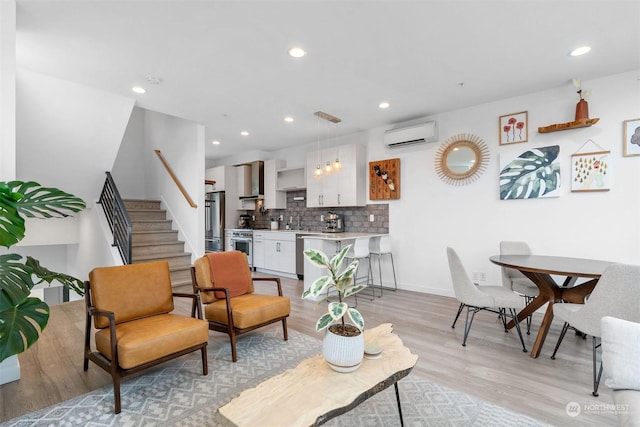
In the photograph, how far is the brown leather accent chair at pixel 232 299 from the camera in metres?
2.71

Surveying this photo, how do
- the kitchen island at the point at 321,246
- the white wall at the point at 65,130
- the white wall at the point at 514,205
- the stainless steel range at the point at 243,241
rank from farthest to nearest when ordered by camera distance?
the stainless steel range at the point at 243,241
the kitchen island at the point at 321,246
the white wall at the point at 65,130
the white wall at the point at 514,205

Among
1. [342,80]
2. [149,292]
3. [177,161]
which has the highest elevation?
[342,80]

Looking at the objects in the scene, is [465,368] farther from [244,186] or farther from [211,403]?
[244,186]

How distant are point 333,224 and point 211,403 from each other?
4.15m

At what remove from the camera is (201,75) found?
11.3 feet

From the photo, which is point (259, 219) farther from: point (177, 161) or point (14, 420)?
point (14, 420)

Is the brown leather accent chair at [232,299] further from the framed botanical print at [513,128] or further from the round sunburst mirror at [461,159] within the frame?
the framed botanical print at [513,128]

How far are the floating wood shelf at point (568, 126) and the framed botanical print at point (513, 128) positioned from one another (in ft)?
0.67

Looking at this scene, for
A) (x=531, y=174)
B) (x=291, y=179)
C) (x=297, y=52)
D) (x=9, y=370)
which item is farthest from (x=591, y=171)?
(x=9, y=370)

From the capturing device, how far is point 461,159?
180 inches

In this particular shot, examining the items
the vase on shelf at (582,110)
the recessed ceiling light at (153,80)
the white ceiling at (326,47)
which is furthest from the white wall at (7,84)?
the vase on shelf at (582,110)

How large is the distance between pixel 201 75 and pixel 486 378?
3.92 metres

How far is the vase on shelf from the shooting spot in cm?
351

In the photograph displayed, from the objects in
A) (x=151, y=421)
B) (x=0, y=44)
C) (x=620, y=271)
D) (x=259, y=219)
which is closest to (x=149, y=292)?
(x=151, y=421)
